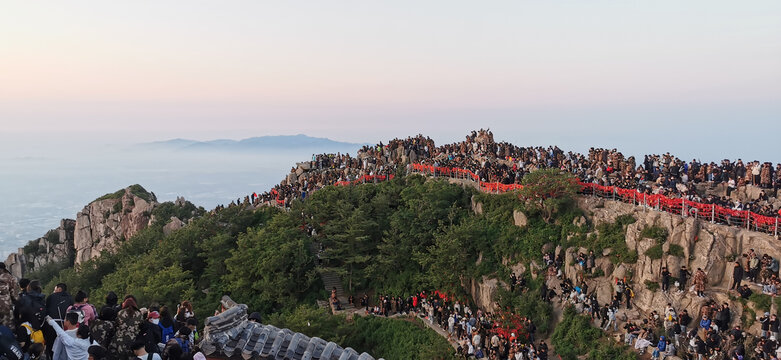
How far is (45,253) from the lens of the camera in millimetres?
62438

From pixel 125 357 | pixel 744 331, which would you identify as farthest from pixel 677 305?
pixel 125 357

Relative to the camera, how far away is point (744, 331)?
1997cm

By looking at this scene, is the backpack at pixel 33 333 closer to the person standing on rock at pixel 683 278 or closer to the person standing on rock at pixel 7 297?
the person standing on rock at pixel 7 297

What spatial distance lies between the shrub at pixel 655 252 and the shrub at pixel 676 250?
0.37 metres

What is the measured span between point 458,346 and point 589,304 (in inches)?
257

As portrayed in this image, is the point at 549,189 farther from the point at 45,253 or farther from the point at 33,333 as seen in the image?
the point at 45,253

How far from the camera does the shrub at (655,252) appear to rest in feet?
78.2

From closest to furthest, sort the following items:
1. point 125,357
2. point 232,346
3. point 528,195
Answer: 1. point 125,357
2. point 232,346
3. point 528,195

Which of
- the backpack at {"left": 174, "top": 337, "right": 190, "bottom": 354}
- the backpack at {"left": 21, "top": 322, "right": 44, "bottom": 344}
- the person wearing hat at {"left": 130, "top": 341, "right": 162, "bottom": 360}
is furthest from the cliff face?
the backpack at {"left": 21, "top": 322, "right": 44, "bottom": 344}

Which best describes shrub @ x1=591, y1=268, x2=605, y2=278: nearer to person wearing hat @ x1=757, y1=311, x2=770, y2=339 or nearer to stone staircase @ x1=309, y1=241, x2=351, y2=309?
person wearing hat @ x1=757, y1=311, x2=770, y2=339

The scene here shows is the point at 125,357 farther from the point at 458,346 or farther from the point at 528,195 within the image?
the point at 528,195

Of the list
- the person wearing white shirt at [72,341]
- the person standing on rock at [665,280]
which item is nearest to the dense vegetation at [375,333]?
the person standing on rock at [665,280]

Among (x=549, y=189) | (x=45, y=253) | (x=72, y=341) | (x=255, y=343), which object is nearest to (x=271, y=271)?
(x=549, y=189)

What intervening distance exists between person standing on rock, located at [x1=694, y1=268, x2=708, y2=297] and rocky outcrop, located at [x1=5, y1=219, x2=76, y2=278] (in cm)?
6534
